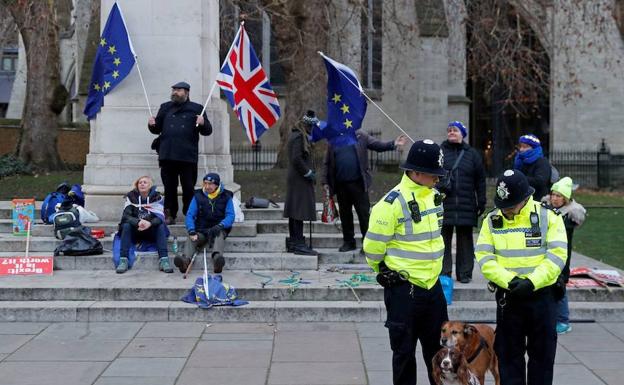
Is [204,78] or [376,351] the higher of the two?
[204,78]

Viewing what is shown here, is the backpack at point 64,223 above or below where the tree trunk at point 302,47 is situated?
below

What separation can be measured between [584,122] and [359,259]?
896 inches

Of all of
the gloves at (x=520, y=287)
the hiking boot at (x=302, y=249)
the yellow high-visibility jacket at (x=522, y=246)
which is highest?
the yellow high-visibility jacket at (x=522, y=246)

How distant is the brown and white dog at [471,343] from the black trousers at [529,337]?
0.43ft

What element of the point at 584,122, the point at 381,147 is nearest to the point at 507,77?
the point at 584,122

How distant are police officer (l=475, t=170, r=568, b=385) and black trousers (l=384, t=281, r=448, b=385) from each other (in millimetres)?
412

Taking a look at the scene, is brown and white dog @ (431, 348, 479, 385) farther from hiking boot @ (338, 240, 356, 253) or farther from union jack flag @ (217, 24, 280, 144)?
union jack flag @ (217, 24, 280, 144)

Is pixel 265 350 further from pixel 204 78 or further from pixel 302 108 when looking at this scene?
pixel 302 108

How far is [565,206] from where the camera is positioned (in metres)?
8.45

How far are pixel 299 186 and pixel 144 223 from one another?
2010 mm

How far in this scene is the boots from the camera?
427 inches

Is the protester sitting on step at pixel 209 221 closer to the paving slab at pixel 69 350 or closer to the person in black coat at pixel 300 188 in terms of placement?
the person in black coat at pixel 300 188

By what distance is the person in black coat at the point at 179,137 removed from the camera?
36.4 feet

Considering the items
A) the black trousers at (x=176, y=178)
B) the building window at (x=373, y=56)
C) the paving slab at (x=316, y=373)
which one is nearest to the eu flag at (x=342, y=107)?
the black trousers at (x=176, y=178)
